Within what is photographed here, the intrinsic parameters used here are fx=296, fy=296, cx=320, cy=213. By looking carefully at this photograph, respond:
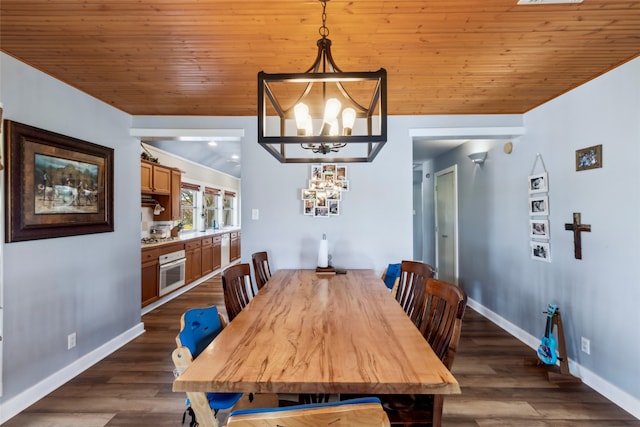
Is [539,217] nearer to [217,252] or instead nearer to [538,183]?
[538,183]

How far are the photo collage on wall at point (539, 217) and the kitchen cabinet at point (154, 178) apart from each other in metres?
4.53

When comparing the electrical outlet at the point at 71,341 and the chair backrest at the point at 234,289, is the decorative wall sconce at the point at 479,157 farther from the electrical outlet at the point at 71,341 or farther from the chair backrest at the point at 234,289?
the electrical outlet at the point at 71,341

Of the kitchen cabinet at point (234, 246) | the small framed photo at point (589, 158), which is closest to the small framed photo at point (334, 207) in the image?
the small framed photo at point (589, 158)

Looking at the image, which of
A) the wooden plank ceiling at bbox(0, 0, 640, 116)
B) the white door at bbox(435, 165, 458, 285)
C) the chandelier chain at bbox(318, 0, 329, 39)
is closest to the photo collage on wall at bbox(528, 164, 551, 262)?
the wooden plank ceiling at bbox(0, 0, 640, 116)

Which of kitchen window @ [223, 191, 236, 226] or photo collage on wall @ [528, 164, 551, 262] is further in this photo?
kitchen window @ [223, 191, 236, 226]

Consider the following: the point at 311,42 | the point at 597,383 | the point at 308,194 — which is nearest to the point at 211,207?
the point at 308,194

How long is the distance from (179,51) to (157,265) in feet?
9.98

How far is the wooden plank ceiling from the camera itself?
153 centimetres

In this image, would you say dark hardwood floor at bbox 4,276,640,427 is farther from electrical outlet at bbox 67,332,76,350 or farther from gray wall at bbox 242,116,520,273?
gray wall at bbox 242,116,520,273

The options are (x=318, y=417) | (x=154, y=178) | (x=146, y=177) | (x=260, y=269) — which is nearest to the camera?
(x=318, y=417)

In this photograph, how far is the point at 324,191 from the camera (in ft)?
10.2

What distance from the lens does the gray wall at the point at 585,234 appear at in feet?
6.44

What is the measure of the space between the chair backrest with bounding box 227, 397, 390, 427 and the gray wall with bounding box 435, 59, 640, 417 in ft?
7.57

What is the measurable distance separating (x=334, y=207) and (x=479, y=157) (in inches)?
79.6
